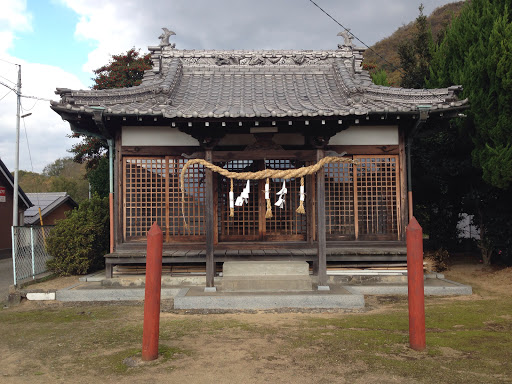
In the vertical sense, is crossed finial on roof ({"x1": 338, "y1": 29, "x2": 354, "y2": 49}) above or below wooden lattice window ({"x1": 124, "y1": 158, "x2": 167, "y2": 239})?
above

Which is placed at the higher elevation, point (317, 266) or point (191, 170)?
point (191, 170)

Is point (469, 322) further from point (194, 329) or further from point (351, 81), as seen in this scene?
point (351, 81)

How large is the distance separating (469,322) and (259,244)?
16.0 feet

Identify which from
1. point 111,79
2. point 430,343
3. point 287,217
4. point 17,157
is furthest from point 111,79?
point 430,343

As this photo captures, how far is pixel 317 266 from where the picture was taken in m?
9.57

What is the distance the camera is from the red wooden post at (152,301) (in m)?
5.23

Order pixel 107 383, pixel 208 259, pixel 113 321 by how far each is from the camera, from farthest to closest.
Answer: pixel 208 259, pixel 113 321, pixel 107 383

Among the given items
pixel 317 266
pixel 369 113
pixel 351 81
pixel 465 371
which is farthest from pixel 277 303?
pixel 351 81

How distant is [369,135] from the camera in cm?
1022

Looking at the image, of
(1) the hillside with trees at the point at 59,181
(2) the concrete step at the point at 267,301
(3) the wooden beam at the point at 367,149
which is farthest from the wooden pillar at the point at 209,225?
(1) the hillside with trees at the point at 59,181

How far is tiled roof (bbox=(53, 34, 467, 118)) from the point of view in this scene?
873cm

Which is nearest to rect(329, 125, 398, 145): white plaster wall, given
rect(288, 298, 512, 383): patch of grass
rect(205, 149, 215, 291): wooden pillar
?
rect(205, 149, 215, 291): wooden pillar

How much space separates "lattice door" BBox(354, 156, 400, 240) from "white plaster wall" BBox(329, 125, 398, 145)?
419 millimetres

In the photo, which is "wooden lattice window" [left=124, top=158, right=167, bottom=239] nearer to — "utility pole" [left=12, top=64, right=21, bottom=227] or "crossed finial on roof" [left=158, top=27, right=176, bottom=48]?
"crossed finial on roof" [left=158, top=27, right=176, bottom=48]
